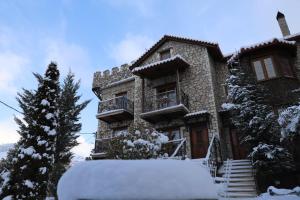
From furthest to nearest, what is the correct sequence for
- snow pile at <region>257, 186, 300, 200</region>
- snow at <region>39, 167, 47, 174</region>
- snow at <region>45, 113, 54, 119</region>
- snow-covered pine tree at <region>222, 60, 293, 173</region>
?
1. snow at <region>45, 113, 54, 119</region>
2. snow at <region>39, 167, 47, 174</region>
3. snow-covered pine tree at <region>222, 60, 293, 173</region>
4. snow pile at <region>257, 186, 300, 200</region>

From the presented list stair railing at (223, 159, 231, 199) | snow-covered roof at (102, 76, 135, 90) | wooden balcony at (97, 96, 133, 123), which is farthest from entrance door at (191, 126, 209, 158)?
snow-covered roof at (102, 76, 135, 90)

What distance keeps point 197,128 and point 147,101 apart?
3.48 meters

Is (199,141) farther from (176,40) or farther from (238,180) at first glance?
(176,40)

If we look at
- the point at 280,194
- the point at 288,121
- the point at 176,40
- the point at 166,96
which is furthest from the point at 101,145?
the point at 280,194

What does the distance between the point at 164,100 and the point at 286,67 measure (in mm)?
6725

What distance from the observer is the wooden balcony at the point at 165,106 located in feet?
42.2

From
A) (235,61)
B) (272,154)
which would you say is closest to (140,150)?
(272,154)

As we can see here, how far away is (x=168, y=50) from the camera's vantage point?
1603 cm

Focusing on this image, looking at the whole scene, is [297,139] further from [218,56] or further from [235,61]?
[218,56]

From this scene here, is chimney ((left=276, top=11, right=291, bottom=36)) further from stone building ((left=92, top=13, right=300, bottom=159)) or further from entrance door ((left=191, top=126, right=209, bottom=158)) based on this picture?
entrance door ((left=191, top=126, right=209, bottom=158))

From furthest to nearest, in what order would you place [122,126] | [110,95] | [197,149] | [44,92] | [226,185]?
[110,95] → [122,126] → [197,149] → [44,92] → [226,185]

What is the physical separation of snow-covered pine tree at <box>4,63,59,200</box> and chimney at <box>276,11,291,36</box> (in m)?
13.6

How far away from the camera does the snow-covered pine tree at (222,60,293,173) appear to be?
29.8 feet

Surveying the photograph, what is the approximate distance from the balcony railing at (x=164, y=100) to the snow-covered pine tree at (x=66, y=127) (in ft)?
15.1
